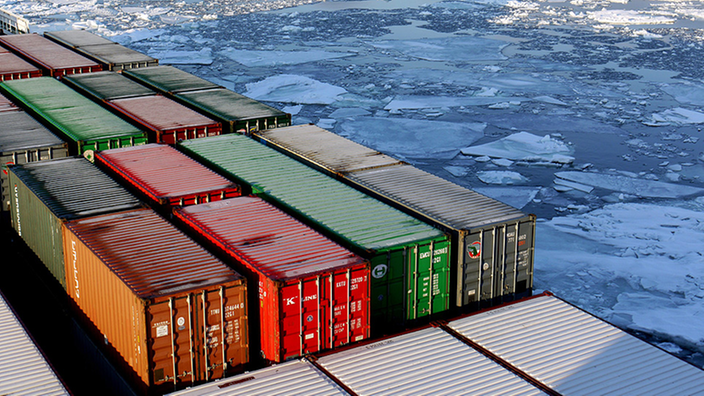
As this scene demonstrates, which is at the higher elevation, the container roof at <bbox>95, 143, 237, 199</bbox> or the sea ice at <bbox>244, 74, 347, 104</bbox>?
the container roof at <bbox>95, 143, 237, 199</bbox>

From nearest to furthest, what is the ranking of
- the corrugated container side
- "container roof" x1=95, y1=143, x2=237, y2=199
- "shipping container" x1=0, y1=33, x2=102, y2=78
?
"container roof" x1=95, y1=143, x2=237, y2=199
the corrugated container side
"shipping container" x1=0, y1=33, x2=102, y2=78

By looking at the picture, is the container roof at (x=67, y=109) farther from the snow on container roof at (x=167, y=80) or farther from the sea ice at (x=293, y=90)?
the sea ice at (x=293, y=90)

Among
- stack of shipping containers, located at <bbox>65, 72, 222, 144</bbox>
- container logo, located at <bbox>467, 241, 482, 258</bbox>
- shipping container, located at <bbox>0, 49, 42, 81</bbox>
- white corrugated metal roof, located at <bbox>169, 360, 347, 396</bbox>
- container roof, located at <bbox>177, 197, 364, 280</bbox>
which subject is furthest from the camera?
shipping container, located at <bbox>0, 49, 42, 81</bbox>

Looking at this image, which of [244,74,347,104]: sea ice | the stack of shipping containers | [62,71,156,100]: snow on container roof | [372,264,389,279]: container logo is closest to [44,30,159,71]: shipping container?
[62,71,156,100]: snow on container roof

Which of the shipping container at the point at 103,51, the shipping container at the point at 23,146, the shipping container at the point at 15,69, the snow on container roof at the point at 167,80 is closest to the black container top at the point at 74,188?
the shipping container at the point at 23,146

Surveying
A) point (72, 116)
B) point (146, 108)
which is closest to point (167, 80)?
point (146, 108)

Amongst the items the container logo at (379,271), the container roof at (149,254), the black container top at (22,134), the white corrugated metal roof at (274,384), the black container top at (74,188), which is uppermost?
the black container top at (22,134)

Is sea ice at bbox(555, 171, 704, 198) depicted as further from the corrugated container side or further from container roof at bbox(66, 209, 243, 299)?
container roof at bbox(66, 209, 243, 299)
